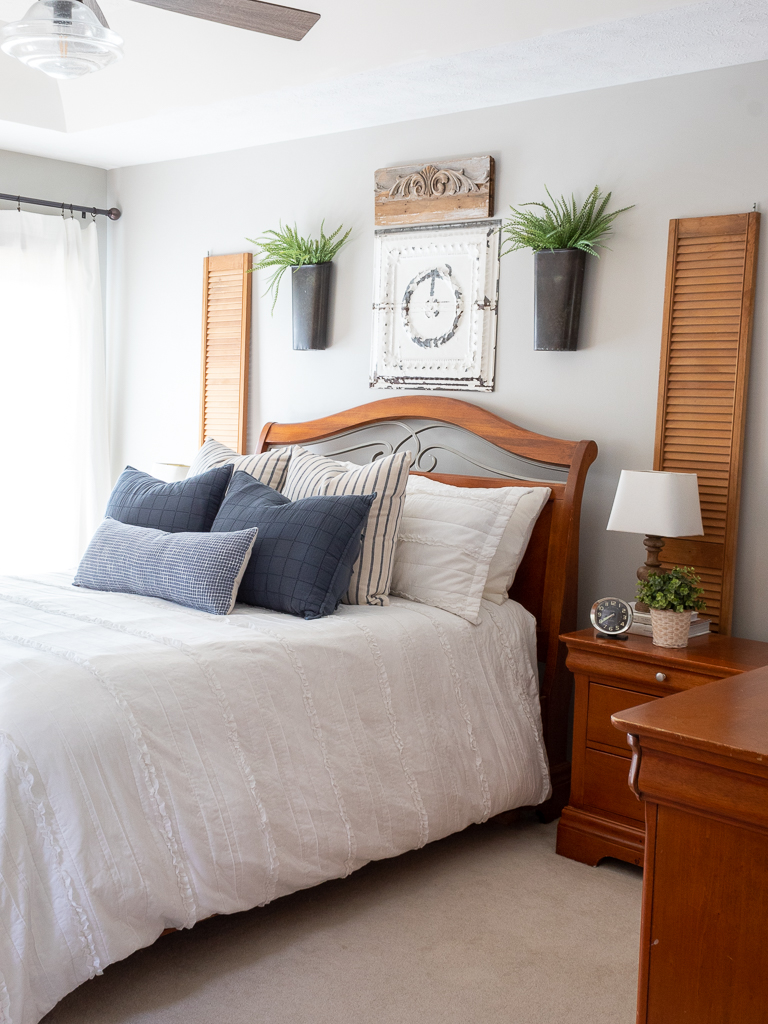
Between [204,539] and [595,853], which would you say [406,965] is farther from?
[204,539]

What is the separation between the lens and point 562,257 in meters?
3.26

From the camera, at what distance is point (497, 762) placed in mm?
2912

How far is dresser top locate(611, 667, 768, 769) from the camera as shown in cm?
147

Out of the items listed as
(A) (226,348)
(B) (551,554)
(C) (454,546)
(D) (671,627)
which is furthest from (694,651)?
(A) (226,348)

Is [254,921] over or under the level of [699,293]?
under

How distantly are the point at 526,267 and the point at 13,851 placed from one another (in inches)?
100

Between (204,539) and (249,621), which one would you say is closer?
(249,621)

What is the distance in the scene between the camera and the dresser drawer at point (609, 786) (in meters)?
2.83

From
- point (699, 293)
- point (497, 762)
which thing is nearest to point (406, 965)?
point (497, 762)

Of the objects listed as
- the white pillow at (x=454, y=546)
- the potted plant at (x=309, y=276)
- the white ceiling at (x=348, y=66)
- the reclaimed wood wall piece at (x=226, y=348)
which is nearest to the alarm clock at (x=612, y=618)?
the white pillow at (x=454, y=546)

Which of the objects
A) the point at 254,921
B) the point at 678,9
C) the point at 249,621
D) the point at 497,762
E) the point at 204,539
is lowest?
the point at 254,921

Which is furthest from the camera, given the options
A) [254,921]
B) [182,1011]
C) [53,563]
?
[53,563]

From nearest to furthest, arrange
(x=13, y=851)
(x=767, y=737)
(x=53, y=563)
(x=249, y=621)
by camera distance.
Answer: (x=767, y=737)
(x=13, y=851)
(x=249, y=621)
(x=53, y=563)

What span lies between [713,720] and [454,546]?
153 centimetres
